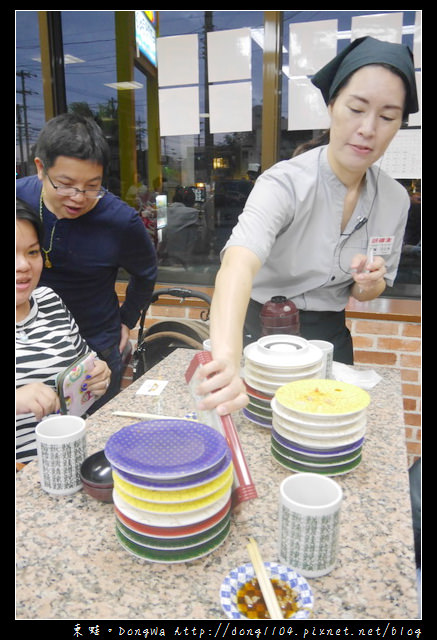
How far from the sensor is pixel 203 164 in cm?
295

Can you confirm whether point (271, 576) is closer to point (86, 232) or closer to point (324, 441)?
point (324, 441)

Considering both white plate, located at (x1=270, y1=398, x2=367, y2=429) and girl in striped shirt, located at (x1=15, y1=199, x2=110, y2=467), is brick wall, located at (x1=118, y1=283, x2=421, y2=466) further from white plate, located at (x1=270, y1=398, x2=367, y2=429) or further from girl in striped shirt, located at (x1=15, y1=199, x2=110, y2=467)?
white plate, located at (x1=270, y1=398, x2=367, y2=429)

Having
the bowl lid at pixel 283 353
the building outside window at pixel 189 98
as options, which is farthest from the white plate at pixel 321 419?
the building outside window at pixel 189 98

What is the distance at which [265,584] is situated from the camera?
2.36 ft

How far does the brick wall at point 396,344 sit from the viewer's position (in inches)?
105

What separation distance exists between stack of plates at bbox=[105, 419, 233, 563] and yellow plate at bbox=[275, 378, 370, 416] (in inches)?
10.0

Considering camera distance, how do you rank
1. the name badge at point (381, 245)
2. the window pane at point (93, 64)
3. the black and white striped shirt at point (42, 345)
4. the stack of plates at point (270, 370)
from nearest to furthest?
the stack of plates at point (270, 370) < the black and white striped shirt at point (42, 345) < the name badge at point (381, 245) < the window pane at point (93, 64)

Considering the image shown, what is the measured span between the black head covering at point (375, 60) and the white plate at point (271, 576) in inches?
52.7

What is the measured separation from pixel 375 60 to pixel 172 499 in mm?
1308

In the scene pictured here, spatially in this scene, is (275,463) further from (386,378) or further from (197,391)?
(386,378)

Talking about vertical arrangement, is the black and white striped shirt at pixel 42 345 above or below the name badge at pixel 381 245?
below

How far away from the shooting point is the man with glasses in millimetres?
1759

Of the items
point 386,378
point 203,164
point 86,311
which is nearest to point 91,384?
point 86,311

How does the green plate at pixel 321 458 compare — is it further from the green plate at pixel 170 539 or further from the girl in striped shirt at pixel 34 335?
the girl in striped shirt at pixel 34 335
